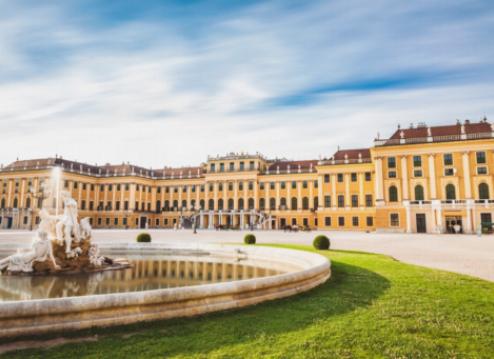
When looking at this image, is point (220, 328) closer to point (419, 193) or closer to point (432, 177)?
point (419, 193)

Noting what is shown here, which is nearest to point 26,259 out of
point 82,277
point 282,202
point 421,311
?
point 82,277

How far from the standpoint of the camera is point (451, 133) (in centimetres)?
4550

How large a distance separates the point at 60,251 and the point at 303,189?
51596mm

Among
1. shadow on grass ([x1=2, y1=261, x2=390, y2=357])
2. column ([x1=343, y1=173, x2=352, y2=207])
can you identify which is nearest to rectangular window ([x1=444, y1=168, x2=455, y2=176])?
column ([x1=343, y1=173, x2=352, y2=207])

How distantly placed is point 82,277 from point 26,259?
1.58 m

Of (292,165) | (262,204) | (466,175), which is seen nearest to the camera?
(466,175)

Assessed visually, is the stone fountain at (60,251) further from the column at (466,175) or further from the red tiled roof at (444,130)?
the red tiled roof at (444,130)

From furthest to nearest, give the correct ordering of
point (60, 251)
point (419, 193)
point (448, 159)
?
point (419, 193)
point (448, 159)
point (60, 251)

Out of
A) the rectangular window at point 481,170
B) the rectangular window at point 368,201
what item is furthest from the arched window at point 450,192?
the rectangular window at point 368,201

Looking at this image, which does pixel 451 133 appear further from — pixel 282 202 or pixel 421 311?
pixel 421 311

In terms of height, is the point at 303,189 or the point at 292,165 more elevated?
the point at 292,165

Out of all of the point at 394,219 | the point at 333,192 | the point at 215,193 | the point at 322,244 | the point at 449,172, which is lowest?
the point at 322,244

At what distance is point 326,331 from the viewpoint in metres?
5.00

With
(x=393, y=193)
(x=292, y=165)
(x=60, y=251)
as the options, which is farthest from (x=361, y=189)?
(x=60, y=251)
